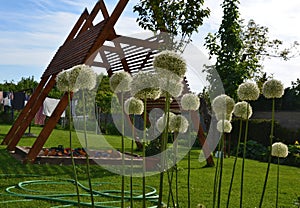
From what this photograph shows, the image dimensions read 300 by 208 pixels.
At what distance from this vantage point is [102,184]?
14.1 feet

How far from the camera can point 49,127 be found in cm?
519

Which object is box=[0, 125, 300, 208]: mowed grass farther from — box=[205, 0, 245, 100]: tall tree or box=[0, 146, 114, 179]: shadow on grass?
box=[205, 0, 245, 100]: tall tree

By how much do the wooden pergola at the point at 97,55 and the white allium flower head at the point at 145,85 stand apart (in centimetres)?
409

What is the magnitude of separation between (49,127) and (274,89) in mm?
4317

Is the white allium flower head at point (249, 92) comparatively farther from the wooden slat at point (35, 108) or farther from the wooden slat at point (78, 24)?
the wooden slat at point (78, 24)

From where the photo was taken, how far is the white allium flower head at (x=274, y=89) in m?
1.30

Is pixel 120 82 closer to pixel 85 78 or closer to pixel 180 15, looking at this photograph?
pixel 85 78

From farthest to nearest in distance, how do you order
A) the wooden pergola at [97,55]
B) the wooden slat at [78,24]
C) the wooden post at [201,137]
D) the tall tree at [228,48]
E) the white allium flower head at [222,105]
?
the wooden slat at [78,24] < the tall tree at [228,48] < the wooden post at [201,137] < the wooden pergola at [97,55] < the white allium flower head at [222,105]

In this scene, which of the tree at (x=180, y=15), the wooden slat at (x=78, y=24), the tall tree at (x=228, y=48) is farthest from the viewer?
the wooden slat at (x=78, y=24)

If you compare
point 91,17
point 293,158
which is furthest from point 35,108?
point 293,158

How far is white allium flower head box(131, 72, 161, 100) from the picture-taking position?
3.24ft

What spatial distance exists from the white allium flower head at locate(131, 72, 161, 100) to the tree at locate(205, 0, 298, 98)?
4.99 metres

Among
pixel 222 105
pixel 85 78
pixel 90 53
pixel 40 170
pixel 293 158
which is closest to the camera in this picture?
pixel 85 78

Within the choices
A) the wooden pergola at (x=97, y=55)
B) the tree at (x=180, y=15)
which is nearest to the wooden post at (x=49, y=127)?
the wooden pergola at (x=97, y=55)
